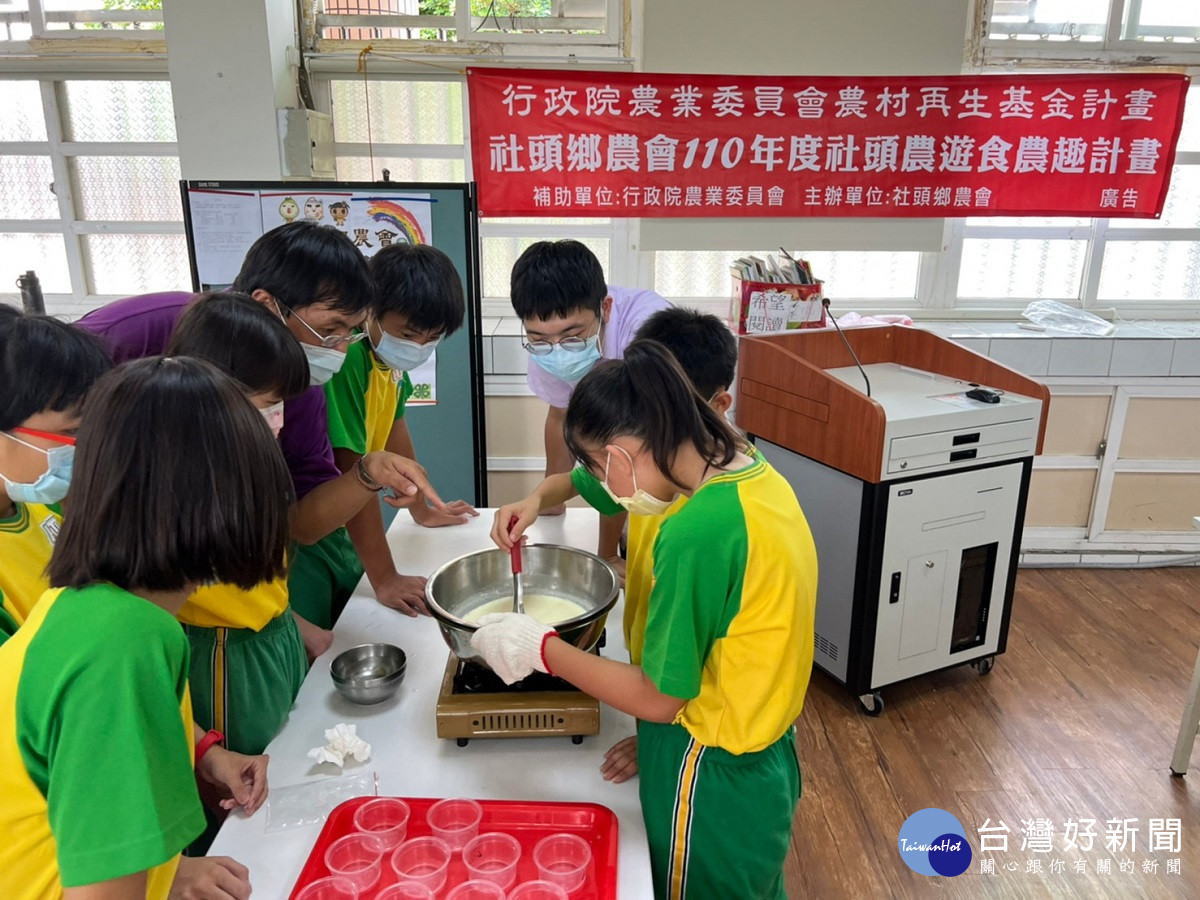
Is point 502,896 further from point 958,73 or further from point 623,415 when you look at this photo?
point 958,73

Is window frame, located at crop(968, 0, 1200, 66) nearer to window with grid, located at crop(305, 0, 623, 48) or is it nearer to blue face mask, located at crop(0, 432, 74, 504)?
window with grid, located at crop(305, 0, 623, 48)

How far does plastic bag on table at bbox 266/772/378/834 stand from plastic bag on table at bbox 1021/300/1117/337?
3.26m

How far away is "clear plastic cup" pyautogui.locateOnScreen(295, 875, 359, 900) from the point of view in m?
0.87

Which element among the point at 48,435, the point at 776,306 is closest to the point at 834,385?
the point at 776,306

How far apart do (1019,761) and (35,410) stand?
244 centimetres

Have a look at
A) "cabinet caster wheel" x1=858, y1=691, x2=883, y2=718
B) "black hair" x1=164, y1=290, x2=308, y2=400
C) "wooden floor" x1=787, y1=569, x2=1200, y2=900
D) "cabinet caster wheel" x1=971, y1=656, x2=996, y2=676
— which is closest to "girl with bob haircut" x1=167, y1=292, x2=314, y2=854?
"black hair" x1=164, y1=290, x2=308, y2=400

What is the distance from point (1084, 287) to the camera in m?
3.56

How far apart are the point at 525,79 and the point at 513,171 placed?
1.08 feet

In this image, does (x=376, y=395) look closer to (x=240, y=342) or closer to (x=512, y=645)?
Answer: (x=240, y=342)

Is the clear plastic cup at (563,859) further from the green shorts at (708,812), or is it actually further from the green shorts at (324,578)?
the green shorts at (324,578)

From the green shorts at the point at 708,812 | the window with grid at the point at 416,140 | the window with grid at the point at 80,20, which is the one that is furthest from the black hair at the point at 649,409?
the window with grid at the point at 80,20

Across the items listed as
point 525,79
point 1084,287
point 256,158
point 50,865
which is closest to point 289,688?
point 50,865

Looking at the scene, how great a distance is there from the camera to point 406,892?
2.87ft

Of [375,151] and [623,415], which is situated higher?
[375,151]
